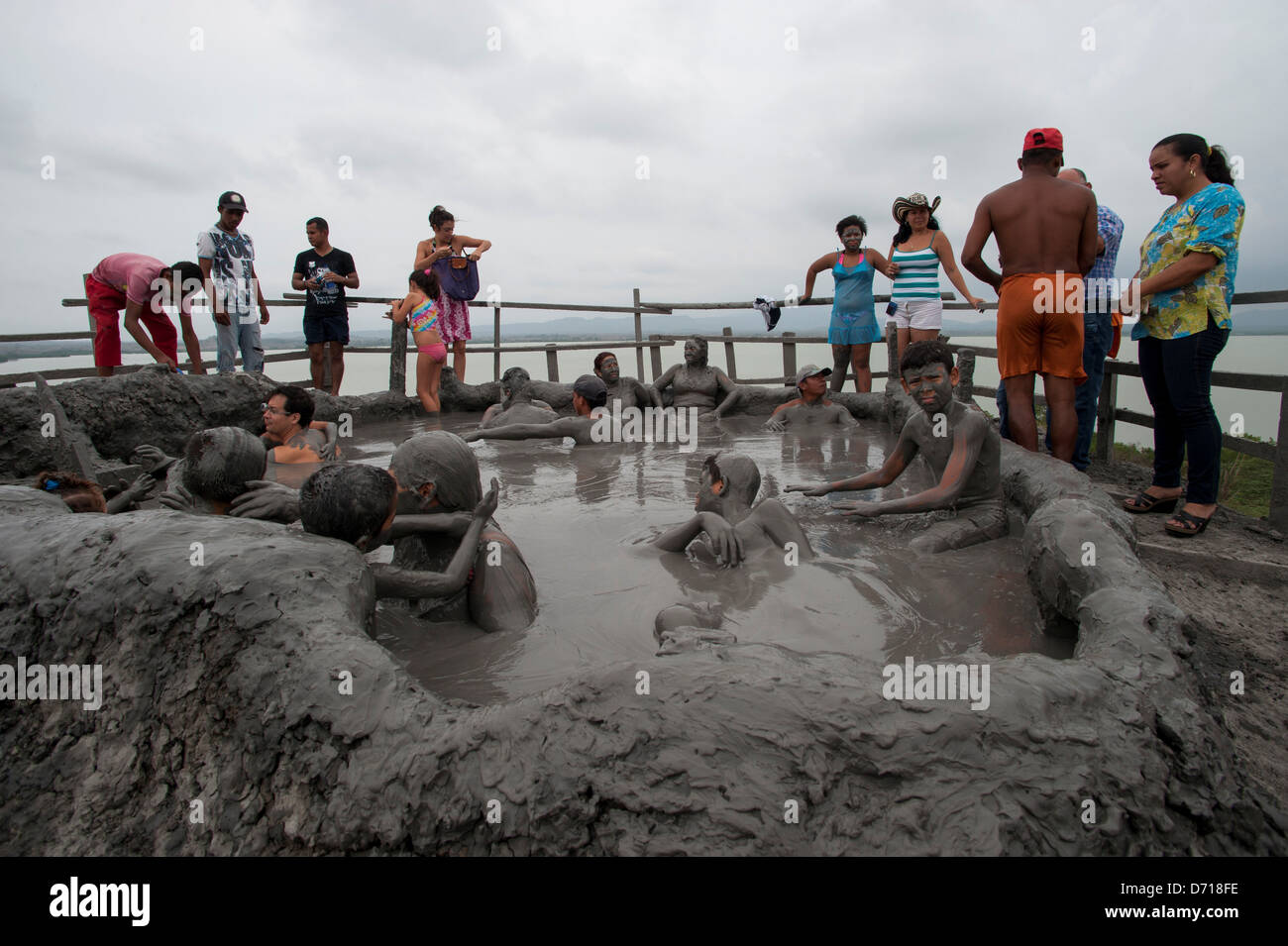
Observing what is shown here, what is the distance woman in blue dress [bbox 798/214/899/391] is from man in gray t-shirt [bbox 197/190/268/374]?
20.0ft

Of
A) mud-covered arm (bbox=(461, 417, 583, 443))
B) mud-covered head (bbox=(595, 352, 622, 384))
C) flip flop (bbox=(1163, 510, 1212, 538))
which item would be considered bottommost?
flip flop (bbox=(1163, 510, 1212, 538))

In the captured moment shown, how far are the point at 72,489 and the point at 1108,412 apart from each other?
7445 mm

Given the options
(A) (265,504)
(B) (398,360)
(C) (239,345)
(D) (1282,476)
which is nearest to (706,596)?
(A) (265,504)

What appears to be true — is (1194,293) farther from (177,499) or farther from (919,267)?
(177,499)

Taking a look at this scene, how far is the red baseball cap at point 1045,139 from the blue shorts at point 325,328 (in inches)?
272

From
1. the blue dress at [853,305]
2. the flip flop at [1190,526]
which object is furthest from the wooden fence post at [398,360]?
the flip flop at [1190,526]

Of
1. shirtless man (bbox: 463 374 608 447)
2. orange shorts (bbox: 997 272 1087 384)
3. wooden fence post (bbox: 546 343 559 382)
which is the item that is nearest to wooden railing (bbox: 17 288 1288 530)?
wooden fence post (bbox: 546 343 559 382)

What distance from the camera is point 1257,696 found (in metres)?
2.86

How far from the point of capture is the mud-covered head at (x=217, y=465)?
2932 millimetres

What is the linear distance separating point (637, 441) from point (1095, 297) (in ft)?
13.8

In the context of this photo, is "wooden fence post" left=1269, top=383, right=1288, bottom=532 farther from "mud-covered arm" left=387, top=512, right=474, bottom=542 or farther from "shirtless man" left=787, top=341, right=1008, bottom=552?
"mud-covered arm" left=387, top=512, right=474, bottom=542

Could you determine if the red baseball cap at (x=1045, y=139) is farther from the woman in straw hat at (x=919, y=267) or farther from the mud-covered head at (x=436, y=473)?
the mud-covered head at (x=436, y=473)

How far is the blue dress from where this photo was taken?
820cm
